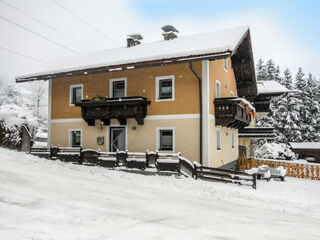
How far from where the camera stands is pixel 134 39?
21.5m

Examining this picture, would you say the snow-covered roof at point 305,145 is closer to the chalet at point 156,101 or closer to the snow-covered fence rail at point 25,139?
the chalet at point 156,101

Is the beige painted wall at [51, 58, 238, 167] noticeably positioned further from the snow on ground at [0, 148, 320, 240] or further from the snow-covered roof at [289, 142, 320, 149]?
the snow-covered roof at [289, 142, 320, 149]

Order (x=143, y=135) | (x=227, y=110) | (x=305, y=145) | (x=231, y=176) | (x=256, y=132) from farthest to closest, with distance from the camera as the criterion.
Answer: (x=305, y=145)
(x=256, y=132)
(x=143, y=135)
(x=227, y=110)
(x=231, y=176)

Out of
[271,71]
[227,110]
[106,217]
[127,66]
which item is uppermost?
[271,71]

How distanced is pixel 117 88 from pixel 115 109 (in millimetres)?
1867

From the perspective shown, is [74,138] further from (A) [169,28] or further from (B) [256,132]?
(B) [256,132]

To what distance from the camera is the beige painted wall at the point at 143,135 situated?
14.2 meters

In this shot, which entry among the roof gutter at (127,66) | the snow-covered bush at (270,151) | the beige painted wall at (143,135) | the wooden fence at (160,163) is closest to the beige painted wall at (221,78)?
the beige painted wall at (143,135)

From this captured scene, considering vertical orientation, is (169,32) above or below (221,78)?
above

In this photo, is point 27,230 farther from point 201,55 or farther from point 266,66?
point 266,66

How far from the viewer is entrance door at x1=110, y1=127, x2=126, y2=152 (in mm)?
16344

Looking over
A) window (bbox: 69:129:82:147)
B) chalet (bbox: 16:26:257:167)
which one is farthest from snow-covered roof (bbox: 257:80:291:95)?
window (bbox: 69:129:82:147)

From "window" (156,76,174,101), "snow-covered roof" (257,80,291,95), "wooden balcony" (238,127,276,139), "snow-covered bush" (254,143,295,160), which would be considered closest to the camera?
"window" (156,76,174,101)

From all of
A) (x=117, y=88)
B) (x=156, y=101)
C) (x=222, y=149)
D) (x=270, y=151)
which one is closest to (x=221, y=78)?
(x=222, y=149)
